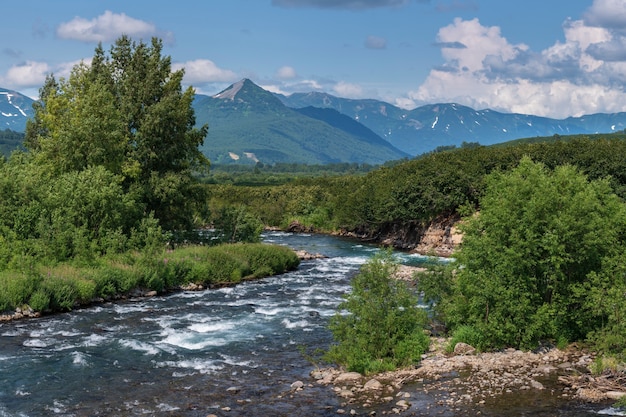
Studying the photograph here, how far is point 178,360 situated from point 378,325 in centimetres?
900

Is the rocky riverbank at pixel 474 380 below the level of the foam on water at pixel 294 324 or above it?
above

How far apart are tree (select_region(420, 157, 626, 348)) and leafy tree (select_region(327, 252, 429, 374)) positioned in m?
3.11

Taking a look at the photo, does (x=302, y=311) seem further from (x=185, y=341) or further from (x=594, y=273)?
(x=594, y=273)

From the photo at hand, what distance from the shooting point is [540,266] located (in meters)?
26.0

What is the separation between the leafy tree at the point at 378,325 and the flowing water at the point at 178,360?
2214 mm

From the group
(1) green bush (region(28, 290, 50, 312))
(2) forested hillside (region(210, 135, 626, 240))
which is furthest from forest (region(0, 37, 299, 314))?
(2) forested hillside (region(210, 135, 626, 240))

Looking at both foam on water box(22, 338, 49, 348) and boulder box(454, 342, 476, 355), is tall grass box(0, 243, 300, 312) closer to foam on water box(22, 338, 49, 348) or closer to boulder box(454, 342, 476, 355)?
foam on water box(22, 338, 49, 348)

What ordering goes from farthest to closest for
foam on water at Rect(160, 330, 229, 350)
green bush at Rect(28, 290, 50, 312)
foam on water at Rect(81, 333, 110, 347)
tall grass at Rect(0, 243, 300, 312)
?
tall grass at Rect(0, 243, 300, 312), green bush at Rect(28, 290, 50, 312), foam on water at Rect(160, 330, 229, 350), foam on water at Rect(81, 333, 110, 347)

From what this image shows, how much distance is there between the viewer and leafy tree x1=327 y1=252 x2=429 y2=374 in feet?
80.4

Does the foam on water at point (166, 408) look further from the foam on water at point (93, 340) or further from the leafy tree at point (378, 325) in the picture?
the foam on water at point (93, 340)

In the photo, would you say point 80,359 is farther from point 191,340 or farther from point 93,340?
point 191,340

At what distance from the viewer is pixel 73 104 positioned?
56938mm

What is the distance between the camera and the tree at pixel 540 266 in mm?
25297

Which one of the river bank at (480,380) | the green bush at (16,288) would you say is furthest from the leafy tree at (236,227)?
the river bank at (480,380)
